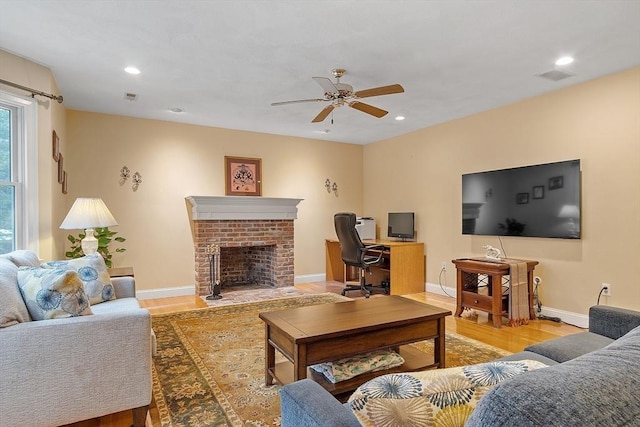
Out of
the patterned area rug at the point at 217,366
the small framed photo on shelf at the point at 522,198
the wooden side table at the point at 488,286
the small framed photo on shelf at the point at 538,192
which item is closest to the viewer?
the patterned area rug at the point at 217,366

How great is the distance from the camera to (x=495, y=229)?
14.3 feet

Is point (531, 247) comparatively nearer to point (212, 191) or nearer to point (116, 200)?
point (212, 191)

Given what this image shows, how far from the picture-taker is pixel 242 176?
5598 mm

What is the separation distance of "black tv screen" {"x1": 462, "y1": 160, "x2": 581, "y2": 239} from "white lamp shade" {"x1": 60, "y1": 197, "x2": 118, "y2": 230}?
4.24 meters

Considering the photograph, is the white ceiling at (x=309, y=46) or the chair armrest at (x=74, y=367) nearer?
the chair armrest at (x=74, y=367)

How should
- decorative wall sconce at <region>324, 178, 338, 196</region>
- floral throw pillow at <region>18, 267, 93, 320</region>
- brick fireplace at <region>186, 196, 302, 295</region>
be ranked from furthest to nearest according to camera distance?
decorative wall sconce at <region>324, 178, 338, 196</region>, brick fireplace at <region>186, 196, 302, 295</region>, floral throw pillow at <region>18, 267, 93, 320</region>

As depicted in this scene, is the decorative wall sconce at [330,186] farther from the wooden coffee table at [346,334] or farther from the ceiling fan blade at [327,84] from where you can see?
the wooden coffee table at [346,334]

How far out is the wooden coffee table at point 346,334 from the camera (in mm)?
2002

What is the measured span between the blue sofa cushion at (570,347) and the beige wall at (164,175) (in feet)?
14.9

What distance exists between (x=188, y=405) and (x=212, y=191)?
368 cm

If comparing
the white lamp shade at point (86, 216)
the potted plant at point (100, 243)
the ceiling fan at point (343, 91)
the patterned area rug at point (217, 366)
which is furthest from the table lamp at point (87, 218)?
the ceiling fan at point (343, 91)

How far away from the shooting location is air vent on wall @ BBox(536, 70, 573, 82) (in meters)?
3.31

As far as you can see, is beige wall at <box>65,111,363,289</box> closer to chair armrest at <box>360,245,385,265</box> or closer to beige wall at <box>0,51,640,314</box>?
beige wall at <box>0,51,640,314</box>

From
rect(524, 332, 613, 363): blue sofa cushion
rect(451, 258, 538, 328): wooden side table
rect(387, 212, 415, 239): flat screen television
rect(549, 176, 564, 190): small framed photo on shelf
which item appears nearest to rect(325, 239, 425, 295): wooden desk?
rect(387, 212, 415, 239): flat screen television
